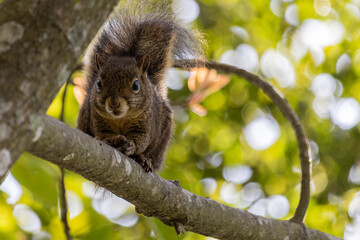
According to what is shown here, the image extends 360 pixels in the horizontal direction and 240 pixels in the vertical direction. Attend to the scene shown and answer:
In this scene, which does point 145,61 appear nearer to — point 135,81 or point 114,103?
point 135,81

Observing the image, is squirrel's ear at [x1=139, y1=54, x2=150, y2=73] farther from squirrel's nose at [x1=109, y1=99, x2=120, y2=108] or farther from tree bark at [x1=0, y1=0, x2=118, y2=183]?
tree bark at [x1=0, y1=0, x2=118, y2=183]

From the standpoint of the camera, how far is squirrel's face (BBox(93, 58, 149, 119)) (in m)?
2.42

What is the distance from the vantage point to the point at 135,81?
8.55 ft

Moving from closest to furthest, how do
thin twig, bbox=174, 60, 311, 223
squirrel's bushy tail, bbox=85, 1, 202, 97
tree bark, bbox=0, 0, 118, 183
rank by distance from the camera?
tree bark, bbox=0, 0, 118, 183 < thin twig, bbox=174, 60, 311, 223 < squirrel's bushy tail, bbox=85, 1, 202, 97

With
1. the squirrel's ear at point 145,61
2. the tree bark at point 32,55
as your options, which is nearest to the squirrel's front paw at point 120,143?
the squirrel's ear at point 145,61

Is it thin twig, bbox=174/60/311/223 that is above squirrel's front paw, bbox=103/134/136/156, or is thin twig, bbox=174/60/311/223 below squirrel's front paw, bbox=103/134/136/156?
below

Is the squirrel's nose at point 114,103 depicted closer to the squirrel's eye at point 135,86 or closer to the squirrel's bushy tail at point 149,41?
the squirrel's eye at point 135,86

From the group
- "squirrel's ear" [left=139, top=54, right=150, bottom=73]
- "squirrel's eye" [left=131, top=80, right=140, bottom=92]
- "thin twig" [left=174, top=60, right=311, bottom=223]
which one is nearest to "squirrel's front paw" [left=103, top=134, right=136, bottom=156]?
"squirrel's eye" [left=131, top=80, right=140, bottom=92]

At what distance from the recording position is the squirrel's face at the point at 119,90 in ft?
7.93

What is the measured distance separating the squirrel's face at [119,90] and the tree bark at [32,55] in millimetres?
1334

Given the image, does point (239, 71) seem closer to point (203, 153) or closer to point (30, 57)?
point (203, 153)

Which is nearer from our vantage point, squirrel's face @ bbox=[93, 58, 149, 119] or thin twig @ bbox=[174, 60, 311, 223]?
squirrel's face @ bbox=[93, 58, 149, 119]

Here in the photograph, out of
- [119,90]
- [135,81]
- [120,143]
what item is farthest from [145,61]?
[120,143]

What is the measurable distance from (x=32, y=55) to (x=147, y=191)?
110 cm
